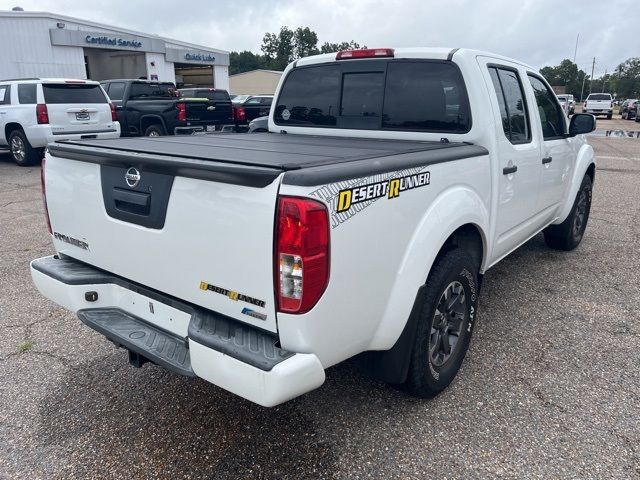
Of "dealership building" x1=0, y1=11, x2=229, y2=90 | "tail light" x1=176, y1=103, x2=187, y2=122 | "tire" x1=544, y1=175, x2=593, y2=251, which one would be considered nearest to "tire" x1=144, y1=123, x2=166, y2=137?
"tail light" x1=176, y1=103, x2=187, y2=122

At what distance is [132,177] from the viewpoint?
2395mm

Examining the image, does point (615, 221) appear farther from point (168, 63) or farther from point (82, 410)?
point (168, 63)

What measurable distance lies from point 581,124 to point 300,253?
3773mm

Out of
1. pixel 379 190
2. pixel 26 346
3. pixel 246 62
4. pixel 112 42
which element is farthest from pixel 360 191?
pixel 246 62

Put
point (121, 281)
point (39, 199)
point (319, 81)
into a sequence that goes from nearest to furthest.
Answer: point (121, 281)
point (319, 81)
point (39, 199)

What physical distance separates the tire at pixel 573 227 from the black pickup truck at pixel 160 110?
9.13 meters

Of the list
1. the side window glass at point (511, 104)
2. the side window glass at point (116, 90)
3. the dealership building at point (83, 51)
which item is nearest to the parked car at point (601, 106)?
the dealership building at point (83, 51)

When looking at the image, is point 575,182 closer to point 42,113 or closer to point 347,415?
point 347,415

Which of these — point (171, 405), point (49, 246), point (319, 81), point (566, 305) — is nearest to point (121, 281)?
point (171, 405)

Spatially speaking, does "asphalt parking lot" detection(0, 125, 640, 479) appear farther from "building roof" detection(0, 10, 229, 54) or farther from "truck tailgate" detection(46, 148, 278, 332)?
"building roof" detection(0, 10, 229, 54)

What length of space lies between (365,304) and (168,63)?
107ft

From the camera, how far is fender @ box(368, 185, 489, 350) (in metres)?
2.35

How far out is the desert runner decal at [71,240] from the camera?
2.79 metres

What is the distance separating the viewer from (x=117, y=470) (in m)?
2.40
